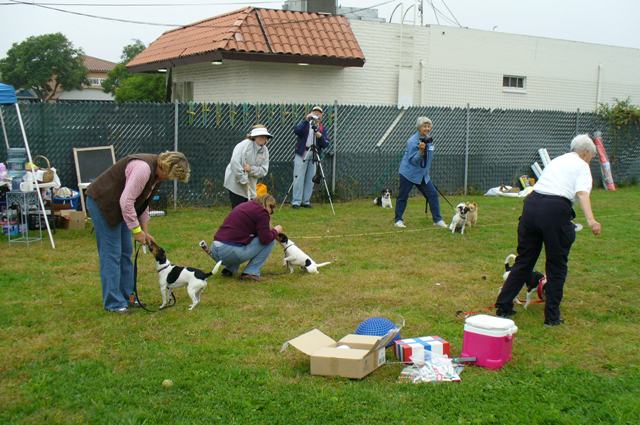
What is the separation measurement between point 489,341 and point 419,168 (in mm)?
6215

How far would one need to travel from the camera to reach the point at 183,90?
17.6 m

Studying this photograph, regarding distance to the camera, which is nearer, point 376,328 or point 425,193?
point 376,328

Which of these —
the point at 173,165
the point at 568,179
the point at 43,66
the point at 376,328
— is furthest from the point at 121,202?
the point at 43,66

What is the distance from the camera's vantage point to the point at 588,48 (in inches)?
816

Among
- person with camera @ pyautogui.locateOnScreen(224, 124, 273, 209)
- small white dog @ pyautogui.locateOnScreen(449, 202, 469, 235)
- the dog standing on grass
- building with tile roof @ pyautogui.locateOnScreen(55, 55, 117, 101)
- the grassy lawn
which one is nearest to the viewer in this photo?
the grassy lawn

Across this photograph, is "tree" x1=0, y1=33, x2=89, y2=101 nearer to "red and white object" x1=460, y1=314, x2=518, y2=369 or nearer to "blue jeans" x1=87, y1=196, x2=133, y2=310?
"blue jeans" x1=87, y1=196, x2=133, y2=310

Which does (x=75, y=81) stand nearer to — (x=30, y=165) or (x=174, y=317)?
(x=30, y=165)

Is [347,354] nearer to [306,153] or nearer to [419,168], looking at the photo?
[419,168]

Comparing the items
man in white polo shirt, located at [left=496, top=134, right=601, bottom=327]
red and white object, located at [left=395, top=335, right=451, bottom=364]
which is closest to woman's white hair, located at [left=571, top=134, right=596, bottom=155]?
man in white polo shirt, located at [left=496, top=134, right=601, bottom=327]

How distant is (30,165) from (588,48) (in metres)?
17.1

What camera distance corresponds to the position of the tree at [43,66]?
72188mm

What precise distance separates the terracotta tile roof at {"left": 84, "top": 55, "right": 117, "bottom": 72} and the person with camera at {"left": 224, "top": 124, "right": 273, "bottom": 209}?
290 feet

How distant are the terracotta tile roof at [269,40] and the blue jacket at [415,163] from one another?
521cm

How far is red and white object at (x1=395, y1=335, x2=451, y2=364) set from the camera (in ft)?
15.6
